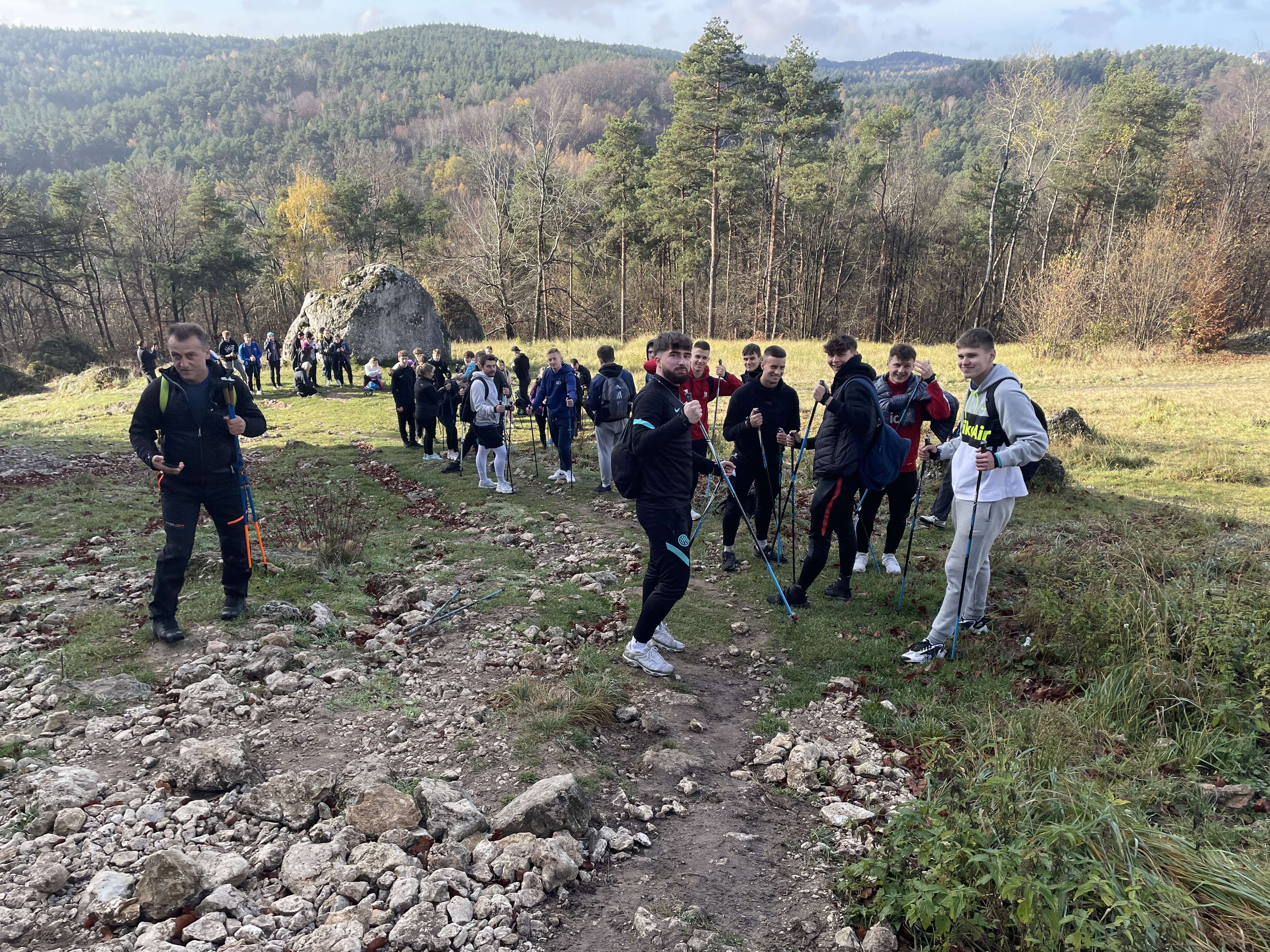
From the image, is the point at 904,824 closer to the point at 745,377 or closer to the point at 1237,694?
the point at 1237,694

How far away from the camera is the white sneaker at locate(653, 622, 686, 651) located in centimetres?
587

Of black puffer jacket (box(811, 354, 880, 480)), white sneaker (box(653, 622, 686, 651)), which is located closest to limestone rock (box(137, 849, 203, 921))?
white sneaker (box(653, 622, 686, 651))

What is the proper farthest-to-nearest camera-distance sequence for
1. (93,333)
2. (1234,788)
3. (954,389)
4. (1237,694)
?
(93,333) → (954,389) → (1237,694) → (1234,788)

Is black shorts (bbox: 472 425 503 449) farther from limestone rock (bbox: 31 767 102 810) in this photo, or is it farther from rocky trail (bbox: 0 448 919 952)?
limestone rock (bbox: 31 767 102 810)

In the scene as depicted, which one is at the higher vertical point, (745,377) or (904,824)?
(745,377)

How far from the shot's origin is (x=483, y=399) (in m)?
10.8

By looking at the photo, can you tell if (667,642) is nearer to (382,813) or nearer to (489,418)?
(382,813)

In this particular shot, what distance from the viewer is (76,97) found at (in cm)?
13225

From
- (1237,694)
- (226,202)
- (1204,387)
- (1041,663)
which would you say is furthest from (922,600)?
(226,202)

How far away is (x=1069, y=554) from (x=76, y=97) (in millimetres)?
183593

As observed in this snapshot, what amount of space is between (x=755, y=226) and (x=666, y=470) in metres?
41.0

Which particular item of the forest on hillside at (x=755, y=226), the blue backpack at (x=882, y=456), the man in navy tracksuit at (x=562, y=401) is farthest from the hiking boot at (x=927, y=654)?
the forest on hillside at (x=755, y=226)

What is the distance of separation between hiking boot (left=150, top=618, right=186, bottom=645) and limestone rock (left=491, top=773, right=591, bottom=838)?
332 centimetres

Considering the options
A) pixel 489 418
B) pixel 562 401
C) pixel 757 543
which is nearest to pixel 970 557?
pixel 757 543
